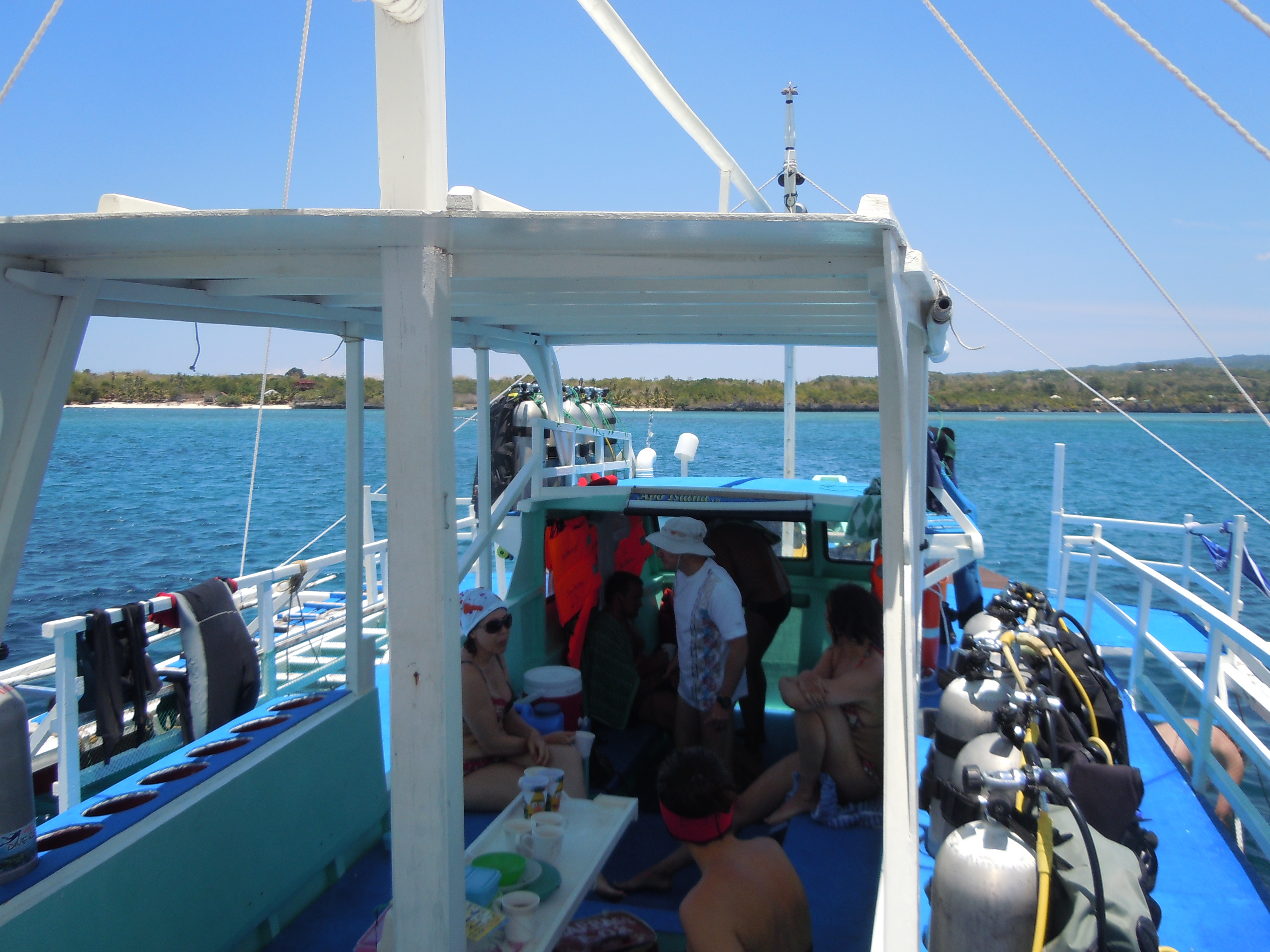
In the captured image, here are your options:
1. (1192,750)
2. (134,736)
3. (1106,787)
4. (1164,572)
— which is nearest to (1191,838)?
(1192,750)

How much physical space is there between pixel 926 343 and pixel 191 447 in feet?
284

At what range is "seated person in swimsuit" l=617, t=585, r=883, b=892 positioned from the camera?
12.3ft

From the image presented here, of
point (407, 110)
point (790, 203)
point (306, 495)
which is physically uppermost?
point (790, 203)

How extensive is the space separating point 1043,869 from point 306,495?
42.3 m

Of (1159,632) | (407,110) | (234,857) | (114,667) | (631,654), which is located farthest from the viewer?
(1159,632)

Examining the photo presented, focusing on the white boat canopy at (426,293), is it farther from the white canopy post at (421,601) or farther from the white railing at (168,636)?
the white railing at (168,636)

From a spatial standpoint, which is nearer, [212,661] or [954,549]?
[954,549]

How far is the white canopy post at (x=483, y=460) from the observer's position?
4.83 meters

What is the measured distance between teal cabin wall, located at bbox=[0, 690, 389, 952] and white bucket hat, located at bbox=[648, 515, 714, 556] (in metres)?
1.63

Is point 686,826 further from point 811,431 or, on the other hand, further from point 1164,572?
point 811,431

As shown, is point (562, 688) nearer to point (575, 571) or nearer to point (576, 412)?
point (575, 571)

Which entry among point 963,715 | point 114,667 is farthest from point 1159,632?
point 114,667

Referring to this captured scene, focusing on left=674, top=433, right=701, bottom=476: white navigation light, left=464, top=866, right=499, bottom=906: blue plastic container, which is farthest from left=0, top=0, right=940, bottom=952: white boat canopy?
left=674, top=433, right=701, bottom=476: white navigation light

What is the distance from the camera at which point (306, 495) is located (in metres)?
40.7
